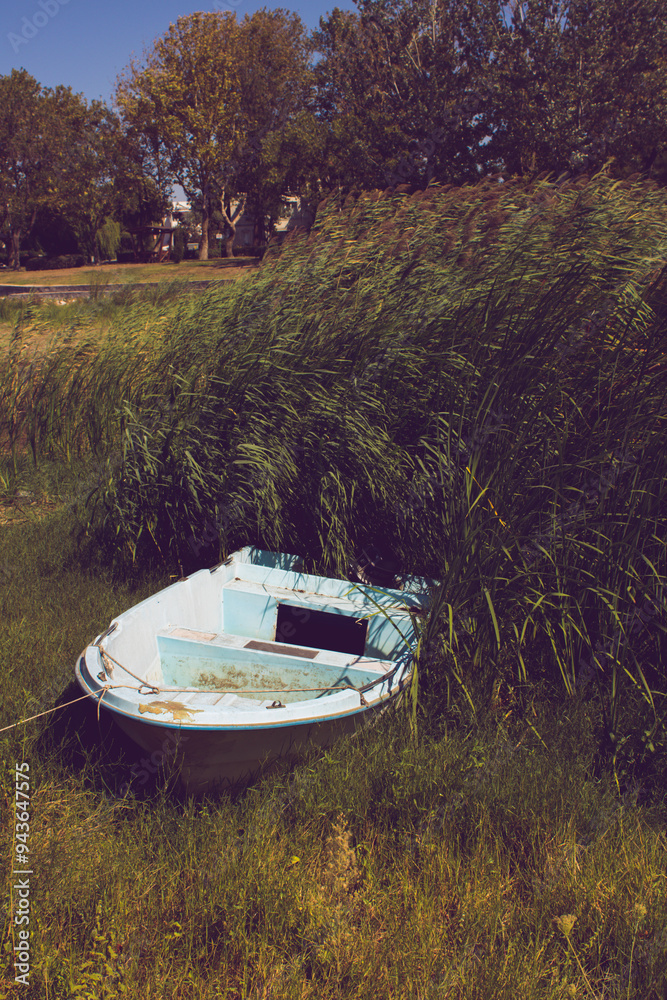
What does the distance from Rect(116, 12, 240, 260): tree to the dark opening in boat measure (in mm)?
35852

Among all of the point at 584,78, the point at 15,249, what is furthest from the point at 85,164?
the point at 584,78

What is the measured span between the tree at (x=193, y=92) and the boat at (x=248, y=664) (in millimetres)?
35754

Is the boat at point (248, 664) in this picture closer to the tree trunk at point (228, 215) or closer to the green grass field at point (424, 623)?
the green grass field at point (424, 623)

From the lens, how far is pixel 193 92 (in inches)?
1387

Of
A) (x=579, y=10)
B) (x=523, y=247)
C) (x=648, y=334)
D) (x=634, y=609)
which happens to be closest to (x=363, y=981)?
(x=634, y=609)

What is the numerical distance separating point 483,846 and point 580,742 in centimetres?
81

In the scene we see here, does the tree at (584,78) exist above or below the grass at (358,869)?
above

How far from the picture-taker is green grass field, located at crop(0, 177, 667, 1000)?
8.36 feet

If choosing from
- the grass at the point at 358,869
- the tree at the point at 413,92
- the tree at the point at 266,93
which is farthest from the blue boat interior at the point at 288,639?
the tree at the point at 266,93

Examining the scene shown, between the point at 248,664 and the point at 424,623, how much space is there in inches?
38.4

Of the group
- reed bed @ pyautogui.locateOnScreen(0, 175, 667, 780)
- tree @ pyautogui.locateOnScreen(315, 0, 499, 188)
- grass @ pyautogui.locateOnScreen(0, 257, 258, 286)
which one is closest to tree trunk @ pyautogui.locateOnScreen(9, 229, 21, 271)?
grass @ pyautogui.locateOnScreen(0, 257, 258, 286)

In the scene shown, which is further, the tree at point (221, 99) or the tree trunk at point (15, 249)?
the tree trunk at point (15, 249)

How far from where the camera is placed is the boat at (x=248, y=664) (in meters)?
3.12

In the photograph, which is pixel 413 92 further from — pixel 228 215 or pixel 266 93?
pixel 228 215
